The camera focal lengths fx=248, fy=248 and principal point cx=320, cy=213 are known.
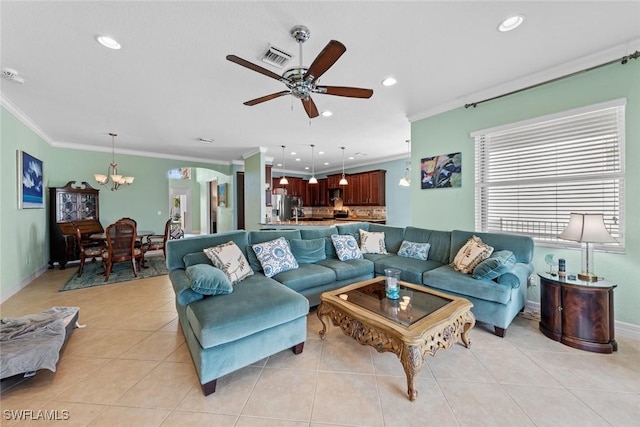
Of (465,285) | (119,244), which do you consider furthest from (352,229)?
(119,244)

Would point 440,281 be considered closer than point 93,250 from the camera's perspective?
Yes

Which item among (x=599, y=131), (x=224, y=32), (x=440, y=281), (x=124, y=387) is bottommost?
(x=124, y=387)

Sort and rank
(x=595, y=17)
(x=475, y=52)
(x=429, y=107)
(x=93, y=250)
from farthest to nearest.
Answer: (x=93, y=250) < (x=429, y=107) < (x=475, y=52) < (x=595, y=17)

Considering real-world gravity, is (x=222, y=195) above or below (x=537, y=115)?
below

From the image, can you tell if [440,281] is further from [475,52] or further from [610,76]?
[610,76]

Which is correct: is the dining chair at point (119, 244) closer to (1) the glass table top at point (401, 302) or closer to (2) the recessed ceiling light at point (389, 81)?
(1) the glass table top at point (401, 302)

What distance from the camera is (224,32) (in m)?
2.05

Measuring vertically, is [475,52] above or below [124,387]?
above

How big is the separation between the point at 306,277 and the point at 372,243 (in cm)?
153

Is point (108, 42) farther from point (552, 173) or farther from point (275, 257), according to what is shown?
point (552, 173)

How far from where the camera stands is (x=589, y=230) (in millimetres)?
2178

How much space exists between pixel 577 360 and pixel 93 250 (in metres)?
6.70

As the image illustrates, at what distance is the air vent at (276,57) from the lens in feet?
7.38

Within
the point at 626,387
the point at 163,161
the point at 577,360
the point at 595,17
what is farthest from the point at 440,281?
the point at 163,161
